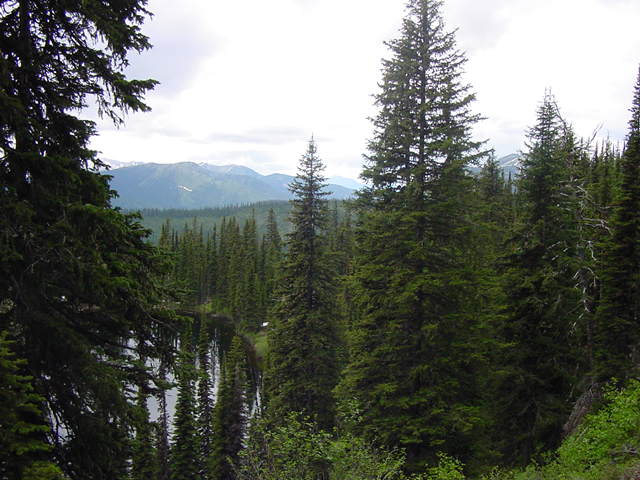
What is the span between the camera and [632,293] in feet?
57.4

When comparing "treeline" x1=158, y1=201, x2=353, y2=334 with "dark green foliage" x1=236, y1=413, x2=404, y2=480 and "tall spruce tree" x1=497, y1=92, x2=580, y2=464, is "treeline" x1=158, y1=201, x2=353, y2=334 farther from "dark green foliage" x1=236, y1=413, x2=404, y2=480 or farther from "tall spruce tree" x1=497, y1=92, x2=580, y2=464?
"dark green foliage" x1=236, y1=413, x2=404, y2=480

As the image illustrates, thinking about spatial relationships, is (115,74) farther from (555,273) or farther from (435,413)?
(555,273)

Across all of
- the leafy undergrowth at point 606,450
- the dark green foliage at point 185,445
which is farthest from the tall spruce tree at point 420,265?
the dark green foliage at point 185,445

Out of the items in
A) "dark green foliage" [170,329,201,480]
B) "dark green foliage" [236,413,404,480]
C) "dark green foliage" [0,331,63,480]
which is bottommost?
"dark green foliage" [170,329,201,480]

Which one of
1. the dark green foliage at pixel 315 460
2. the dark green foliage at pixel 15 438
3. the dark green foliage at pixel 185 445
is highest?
the dark green foliage at pixel 15 438

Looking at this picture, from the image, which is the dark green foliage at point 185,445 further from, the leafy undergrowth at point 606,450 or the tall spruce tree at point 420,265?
the leafy undergrowth at point 606,450

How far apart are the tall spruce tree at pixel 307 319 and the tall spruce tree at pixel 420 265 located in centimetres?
767

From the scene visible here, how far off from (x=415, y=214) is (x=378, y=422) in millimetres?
7009

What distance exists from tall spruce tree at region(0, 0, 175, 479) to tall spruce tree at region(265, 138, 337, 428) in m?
15.1

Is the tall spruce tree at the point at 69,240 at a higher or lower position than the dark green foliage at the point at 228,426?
higher

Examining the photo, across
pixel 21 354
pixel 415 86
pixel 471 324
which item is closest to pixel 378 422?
pixel 471 324

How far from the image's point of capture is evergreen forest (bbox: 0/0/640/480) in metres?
6.20

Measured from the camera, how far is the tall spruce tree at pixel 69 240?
6.02m

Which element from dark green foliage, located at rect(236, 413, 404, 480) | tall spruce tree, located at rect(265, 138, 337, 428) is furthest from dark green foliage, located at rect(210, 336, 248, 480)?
dark green foliage, located at rect(236, 413, 404, 480)
